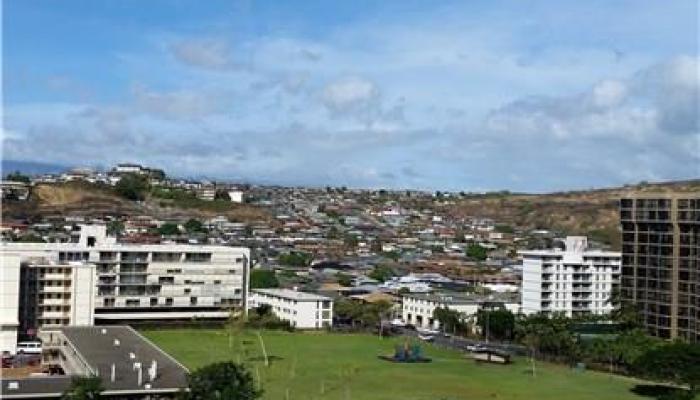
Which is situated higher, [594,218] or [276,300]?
[594,218]

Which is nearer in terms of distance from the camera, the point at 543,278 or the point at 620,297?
the point at 620,297

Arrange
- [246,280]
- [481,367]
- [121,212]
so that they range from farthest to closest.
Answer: [121,212], [246,280], [481,367]

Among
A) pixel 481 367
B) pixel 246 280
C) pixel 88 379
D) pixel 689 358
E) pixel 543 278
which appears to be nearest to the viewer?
pixel 88 379

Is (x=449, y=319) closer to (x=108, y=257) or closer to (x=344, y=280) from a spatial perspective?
(x=108, y=257)

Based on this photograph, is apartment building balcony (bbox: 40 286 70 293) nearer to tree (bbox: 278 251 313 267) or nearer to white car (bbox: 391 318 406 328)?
white car (bbox: 391 318 406 328)

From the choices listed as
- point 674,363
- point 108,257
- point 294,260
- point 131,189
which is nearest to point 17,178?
point 131,189

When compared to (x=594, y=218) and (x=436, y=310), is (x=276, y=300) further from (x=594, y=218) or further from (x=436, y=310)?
(x=594, y=218)

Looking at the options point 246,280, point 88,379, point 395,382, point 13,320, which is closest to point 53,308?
point 13,320

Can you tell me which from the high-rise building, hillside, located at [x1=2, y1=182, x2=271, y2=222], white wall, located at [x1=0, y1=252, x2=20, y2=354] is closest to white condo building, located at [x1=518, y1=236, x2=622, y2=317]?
the high-rise building

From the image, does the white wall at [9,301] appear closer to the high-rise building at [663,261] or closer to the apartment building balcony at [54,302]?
the apartment building balcony at [54,302]
